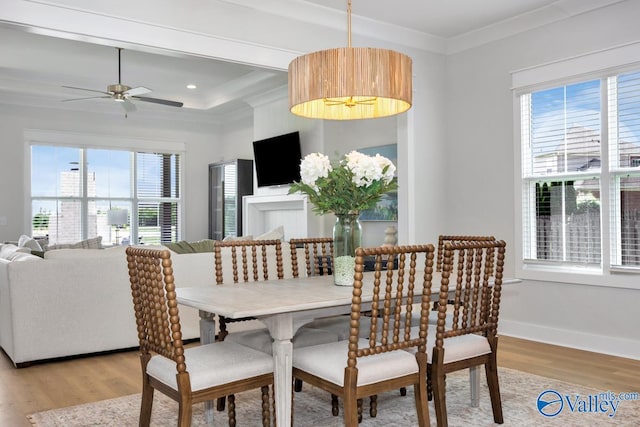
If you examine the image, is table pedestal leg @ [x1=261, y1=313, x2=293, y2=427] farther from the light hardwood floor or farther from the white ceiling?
the white ceiling

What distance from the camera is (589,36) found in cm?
Result: 438

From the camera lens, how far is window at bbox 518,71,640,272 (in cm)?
418

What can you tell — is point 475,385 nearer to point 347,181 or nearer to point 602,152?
point 347,181

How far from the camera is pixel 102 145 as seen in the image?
8484mm

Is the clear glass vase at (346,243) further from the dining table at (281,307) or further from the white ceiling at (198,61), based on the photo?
the white ceiling at (198,61)

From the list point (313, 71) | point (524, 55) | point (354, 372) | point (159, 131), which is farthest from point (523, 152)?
point (159, 131)

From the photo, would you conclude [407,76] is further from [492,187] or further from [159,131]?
[159,131]

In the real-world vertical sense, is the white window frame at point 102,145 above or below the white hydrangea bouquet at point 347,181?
above

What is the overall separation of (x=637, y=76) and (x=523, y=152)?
3.50 feet

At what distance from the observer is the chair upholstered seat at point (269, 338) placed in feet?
8.51

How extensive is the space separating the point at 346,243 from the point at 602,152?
2.71 metres

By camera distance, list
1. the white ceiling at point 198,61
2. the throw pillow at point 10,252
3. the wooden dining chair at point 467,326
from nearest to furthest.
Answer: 1. the wooden dining chair at point 467,326
2. the throw pillow at point 10,252
3. the white ceiling at point 198,61
